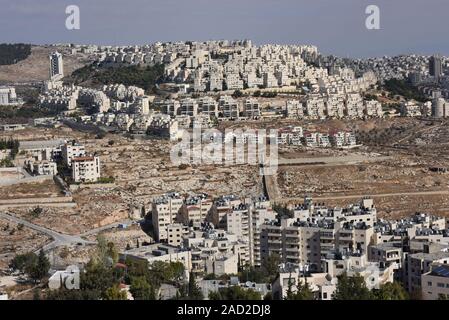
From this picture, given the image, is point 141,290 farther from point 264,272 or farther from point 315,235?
point 315,235

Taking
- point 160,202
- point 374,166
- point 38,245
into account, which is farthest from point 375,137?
point 38,245

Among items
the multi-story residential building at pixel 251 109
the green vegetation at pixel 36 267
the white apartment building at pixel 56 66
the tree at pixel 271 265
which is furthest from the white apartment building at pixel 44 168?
the white apartment building at pixel 56 66

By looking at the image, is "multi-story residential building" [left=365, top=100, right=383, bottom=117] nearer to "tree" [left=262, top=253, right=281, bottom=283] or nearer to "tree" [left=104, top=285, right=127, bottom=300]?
"tree" [left=262, top=253, right=281, bottom=283]

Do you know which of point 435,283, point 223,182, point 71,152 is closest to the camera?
point 435,283

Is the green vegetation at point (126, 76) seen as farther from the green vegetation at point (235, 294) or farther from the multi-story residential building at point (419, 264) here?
the green vegetation at point (235, 294)

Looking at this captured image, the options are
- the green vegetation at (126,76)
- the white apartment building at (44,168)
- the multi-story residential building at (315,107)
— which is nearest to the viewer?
the white apartment building at (44,168)

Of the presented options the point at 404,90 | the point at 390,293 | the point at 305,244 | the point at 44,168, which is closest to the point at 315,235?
the point at 305,244
